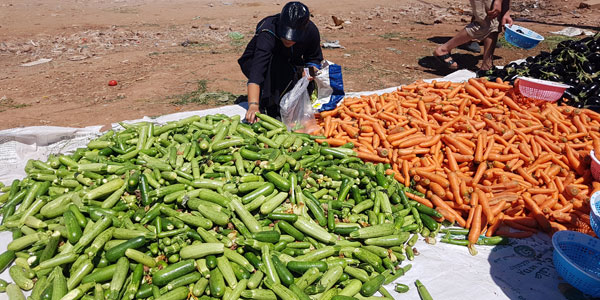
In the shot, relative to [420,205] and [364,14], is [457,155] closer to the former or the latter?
[420,205]

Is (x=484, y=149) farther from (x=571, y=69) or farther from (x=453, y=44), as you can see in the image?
(x=453, y=44)

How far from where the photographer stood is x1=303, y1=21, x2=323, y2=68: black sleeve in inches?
231

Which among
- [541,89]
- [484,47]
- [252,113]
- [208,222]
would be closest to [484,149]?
[541,89]

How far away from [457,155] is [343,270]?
250 centimetres

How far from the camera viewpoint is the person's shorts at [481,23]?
8.91 meters

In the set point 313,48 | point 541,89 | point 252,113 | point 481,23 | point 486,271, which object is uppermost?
point 481,23

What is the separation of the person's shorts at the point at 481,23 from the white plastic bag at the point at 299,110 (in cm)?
569

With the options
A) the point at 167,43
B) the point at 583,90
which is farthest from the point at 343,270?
the point at 167,43

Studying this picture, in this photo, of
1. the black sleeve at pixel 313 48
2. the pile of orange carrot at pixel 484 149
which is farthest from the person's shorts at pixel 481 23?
the black sleeve at pixel 313 48

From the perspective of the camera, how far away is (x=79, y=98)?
27.4 feet

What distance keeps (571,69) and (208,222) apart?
7.51 m

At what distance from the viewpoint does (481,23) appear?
9.08 m

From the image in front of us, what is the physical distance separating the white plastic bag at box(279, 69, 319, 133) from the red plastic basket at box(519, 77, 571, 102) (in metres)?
3.49

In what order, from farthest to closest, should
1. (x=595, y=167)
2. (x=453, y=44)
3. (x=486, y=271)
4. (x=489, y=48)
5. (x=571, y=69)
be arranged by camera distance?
(x=453, y=44)
(x=489, y=48)
(x=571, y=69)
(x=595, y=167)
(x=486, y=271)
